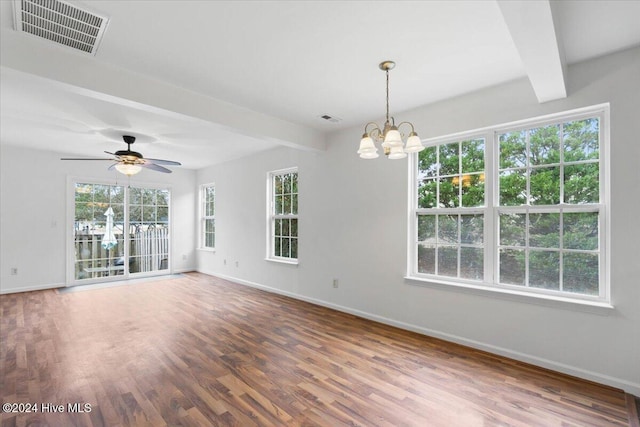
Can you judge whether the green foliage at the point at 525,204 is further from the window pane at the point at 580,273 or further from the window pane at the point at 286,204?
the window pane at the point at 286,204

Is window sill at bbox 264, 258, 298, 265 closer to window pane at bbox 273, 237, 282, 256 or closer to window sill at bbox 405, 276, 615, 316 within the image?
window pane at bbox 273, 237, 282, 256

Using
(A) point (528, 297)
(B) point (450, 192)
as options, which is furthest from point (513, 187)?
(A) point (528, 297)

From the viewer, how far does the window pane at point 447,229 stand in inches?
135

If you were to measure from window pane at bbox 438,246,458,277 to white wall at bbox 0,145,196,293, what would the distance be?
22.5 feet

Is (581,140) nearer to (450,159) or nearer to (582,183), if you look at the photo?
(582,183)

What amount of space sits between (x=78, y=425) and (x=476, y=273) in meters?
3.57

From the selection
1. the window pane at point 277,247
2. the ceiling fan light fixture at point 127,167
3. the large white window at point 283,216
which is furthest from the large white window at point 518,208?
the ceiling fan light fixture at point 127,167

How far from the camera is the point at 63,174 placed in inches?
236

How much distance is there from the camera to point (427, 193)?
3.65 metres

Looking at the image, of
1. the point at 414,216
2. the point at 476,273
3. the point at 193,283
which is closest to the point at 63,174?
the point at 193,283

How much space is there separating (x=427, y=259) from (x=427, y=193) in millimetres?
796

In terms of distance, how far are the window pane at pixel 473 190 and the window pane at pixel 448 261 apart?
54 cm

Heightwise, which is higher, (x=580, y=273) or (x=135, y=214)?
(x=135, y=214)

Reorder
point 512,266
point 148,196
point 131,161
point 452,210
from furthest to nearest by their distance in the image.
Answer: point 148,196 < point 131,161 < point 452,210 < point 512,266
